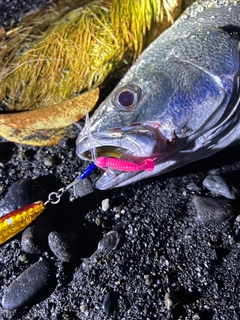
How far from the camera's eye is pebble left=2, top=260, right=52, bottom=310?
6.27 feet

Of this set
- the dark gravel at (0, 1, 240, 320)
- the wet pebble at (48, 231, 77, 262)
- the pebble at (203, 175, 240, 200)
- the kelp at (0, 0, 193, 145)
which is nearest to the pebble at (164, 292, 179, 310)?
the dark gravel at (0, 1, 240, 320)

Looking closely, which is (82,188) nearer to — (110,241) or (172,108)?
(110,241)

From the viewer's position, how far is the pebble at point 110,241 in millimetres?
2076

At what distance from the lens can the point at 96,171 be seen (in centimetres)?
233

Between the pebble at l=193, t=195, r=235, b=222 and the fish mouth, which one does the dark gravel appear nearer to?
the pebble at l=193, t=195, r=235, b=222

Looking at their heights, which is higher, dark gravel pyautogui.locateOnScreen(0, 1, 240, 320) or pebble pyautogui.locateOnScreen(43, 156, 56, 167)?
pebble pyautogui.locateOnScreen(43, 156, 56, 167)

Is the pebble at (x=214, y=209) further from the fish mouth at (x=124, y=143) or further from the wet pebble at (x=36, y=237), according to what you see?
the wet pebble at (x=36, y=237)

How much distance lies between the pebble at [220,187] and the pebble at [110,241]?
1.66ft

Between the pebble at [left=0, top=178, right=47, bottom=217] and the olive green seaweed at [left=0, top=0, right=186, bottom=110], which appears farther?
the olive green seaweed at [left=0, top=0, right=186, bottom=110]

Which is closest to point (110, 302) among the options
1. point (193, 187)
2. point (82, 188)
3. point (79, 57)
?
point (82, 188)

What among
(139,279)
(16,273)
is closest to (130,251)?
(139,279)

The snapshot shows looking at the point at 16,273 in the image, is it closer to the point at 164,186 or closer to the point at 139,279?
the point at 139,279

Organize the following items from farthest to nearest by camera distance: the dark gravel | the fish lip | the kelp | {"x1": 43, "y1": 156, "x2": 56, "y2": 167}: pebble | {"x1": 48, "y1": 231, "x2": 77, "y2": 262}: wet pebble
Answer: the kelp < {"x1": 43, "y1": 156, "x2": 56, "y2": 167}: pebble < {"x1": 48, "y1": 231, "x2": 77, "y2": 262}: wet pebble < the dark gravel < the fish lip

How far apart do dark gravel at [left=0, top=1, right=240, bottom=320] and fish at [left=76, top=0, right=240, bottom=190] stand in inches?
8.4
